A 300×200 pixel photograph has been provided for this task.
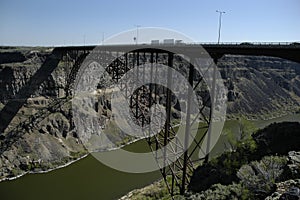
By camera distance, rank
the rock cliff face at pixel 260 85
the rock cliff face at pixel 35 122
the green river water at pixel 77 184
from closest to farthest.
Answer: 1. the green river water at pixel 77 184
2. the rock cliff face at pixel 35 122
3. the rock cliff face at pixel 260 85

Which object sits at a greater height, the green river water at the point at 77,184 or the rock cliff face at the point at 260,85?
the rock cliff face at the point at 260,85

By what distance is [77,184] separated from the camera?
22.3 meters

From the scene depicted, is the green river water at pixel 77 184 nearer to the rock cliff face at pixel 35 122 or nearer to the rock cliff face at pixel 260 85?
the rock cliff face at pixel 35 122

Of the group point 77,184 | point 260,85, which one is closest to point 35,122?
point 77,184

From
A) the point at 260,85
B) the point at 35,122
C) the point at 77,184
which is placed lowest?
the point at 77,184

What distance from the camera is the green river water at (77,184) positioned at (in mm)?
20500

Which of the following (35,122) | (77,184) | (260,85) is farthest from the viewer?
(260,85)

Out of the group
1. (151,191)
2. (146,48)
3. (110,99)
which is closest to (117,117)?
(110,99)

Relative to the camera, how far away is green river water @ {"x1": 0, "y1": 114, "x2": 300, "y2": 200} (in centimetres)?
2050

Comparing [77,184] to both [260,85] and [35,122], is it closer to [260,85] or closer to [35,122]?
[35,122]

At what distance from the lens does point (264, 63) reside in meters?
73.1

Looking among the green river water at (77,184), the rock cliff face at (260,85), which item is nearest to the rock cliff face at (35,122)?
the green river water at (77,184)

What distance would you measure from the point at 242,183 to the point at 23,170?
2078 cm

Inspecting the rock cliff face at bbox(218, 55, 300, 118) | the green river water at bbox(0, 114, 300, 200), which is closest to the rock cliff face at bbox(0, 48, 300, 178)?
the green river water at bbox(0, 114, 300, 200)
